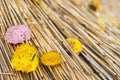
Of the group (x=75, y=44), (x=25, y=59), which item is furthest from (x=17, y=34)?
(x=75, y=44)

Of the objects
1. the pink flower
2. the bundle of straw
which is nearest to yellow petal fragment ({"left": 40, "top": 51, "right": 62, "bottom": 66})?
the bundle of straw

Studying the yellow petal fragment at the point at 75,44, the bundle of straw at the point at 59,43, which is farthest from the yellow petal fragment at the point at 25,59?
the yellow petal fragment at the point at 75,44

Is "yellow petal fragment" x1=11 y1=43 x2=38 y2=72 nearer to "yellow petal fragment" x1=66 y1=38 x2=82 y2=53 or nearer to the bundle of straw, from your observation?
the bundle of straw

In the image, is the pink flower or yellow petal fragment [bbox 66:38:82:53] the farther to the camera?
yellow petal fragment [bbox 66:38:82:53]

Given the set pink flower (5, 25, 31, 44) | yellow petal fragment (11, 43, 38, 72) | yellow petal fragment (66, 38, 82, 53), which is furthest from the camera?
yellow petal fragment (66, 38, 82, 53)

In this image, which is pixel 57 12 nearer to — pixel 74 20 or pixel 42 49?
pixel 74 20

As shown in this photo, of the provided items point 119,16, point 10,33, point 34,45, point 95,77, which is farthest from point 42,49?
point 119,16

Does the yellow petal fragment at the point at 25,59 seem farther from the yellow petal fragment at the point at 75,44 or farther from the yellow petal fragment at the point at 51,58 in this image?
the yellow petal fragment at the point at 75,44
